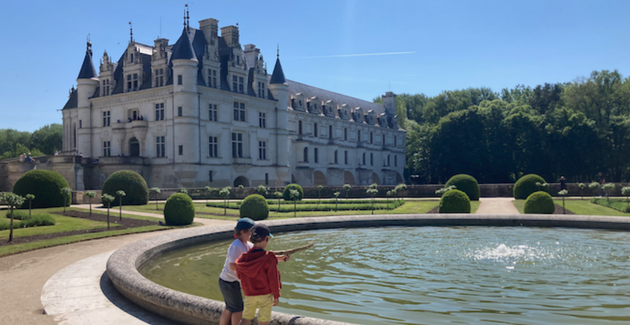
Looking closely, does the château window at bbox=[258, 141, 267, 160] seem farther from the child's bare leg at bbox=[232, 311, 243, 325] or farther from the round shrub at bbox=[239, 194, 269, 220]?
the child's bare leg at bbox=[232, 311, 243, 325]

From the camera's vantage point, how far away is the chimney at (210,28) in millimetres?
47219

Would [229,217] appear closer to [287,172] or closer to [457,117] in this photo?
[287,172]

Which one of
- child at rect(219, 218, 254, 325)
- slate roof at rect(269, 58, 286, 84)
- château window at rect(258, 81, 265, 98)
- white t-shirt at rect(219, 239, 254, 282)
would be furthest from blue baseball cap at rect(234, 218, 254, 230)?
slate roof at rect(269, 58, 286, 84)

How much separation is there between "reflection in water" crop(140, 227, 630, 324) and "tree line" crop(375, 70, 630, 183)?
4281cm

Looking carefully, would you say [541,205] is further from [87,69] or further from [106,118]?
[87,69]

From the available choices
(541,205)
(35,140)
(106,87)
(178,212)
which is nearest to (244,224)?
(178,212)

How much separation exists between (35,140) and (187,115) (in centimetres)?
5212

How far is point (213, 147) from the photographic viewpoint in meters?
45.5

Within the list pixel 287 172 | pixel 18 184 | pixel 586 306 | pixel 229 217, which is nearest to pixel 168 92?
pixel 287 172

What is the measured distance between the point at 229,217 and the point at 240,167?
2522 centimetres

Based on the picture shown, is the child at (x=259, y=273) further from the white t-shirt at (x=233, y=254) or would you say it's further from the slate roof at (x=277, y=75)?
the slate roof at (x=277, y=75)

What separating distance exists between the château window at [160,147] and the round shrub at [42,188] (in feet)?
60.8

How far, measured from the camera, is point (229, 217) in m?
22.5

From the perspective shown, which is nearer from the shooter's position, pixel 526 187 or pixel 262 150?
pixel 526 187
